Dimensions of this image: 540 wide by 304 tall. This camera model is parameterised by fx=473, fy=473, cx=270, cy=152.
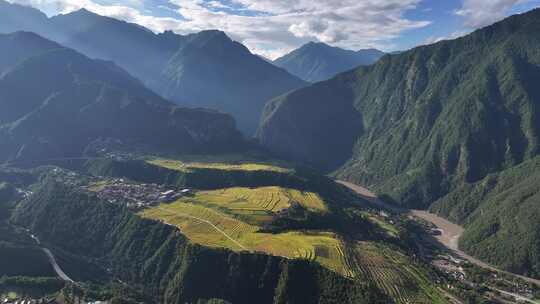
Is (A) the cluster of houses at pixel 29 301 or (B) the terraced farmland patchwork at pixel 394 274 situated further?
(B) the terraced farmland patchwork at pixel 394 274

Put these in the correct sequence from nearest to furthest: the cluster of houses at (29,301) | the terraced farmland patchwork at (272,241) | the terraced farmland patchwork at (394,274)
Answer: the cluster of houses at (29,301)
the terraced farmland patchwork at (394,274)
the terraced farmland patchwork at (272,241)

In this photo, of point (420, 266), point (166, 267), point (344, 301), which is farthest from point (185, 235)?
point (420, 266)

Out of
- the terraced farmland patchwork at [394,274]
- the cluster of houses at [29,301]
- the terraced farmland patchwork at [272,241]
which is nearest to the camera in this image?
the cluster of houses at [29,301]

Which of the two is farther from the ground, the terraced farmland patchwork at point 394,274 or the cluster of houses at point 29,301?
the terraced farmland patchwork at point 394,274

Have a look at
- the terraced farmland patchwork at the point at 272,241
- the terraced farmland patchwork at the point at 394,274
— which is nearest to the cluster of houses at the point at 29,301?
the terraced farmland patchwork at the point at 272,241

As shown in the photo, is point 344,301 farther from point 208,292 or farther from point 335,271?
point 208,292

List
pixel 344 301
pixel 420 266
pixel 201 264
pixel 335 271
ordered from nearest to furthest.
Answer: pixel 344 301, pixel 335 271, pixel 201 264, pixel 420 266

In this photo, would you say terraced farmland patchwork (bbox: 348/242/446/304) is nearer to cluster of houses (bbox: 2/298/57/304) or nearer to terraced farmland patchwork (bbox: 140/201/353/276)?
terraced farmland patchwork (bbox: 140/201/353/276)

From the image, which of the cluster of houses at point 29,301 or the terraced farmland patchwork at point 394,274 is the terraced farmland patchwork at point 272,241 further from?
the cluster of houses at point 29,301

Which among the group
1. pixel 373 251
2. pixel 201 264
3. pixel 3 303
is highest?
pixel 373 251
